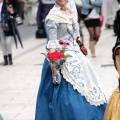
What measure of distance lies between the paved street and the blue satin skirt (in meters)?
1.15

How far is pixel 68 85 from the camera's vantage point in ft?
20.7

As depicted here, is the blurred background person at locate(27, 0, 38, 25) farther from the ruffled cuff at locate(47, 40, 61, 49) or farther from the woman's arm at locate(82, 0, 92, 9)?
Answer: the ruffled cuff at locate(47, 40, 61, 49)

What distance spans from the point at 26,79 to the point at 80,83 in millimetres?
4468

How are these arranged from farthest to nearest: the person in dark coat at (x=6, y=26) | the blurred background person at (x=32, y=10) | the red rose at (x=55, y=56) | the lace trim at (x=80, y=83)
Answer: the blurred background person at (x=32, y=10) < the person in dark coat at (x=6, y=26) < the lace trim at (x=80, y=83) < the red rose at (x=55, y=56)

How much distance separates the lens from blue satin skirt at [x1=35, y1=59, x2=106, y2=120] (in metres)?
6.17

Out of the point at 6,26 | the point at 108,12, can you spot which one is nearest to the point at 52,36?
the point at 6,26

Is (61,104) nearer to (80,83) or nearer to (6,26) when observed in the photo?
(80,83)

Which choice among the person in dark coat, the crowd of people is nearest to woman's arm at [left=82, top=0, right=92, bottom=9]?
the person in dark coat

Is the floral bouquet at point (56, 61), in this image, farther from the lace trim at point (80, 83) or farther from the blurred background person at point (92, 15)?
the blurred background person at point (92, 15)

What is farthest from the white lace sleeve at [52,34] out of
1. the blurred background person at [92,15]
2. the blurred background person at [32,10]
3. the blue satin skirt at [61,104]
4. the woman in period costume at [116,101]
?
the blurred background person at [32,10]

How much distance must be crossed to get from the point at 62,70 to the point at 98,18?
6715 millimetres

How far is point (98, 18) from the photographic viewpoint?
13.0 metres

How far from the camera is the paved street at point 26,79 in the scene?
26.5 feet

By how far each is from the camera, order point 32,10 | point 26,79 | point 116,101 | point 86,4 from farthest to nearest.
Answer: point 32,10 → point 86,4 → point 26,79 → point 116,101
